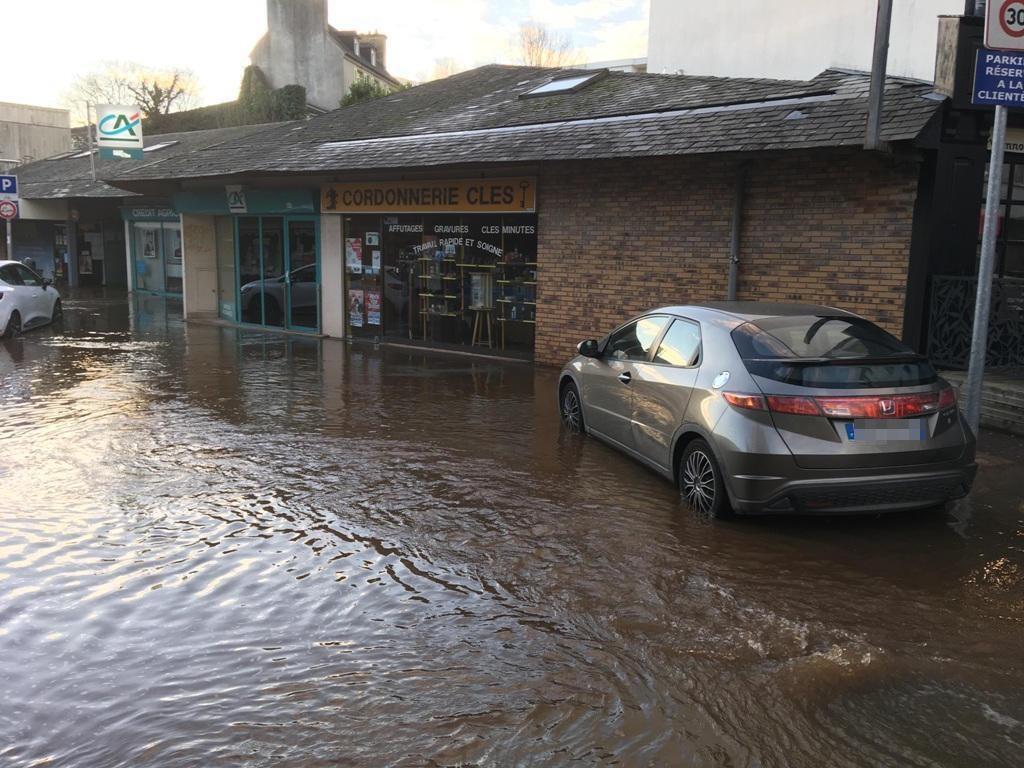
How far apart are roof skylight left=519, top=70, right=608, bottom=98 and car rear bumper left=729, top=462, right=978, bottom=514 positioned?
11243 mm

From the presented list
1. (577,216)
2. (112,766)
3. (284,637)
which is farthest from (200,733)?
(577,216)

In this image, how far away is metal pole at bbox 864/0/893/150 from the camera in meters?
8.61

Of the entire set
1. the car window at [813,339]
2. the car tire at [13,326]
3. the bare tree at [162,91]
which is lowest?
the car tire at [13,326]

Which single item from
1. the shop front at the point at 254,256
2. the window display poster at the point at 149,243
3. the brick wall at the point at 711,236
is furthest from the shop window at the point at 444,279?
the window display poster at the point at 149,243

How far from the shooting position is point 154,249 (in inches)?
1097

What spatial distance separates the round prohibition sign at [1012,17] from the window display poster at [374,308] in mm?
11910

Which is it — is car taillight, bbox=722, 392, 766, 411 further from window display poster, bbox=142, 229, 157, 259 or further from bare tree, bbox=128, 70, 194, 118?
bare tree, bbox=128, 70, 194, 118

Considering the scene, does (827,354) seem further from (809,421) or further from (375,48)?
(375,48)

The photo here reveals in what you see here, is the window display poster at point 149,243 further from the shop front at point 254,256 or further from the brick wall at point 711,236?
the brick wall at point 711,236

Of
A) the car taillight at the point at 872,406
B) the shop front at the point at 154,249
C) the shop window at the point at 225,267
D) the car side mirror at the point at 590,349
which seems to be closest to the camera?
the car taillight at the point at 872,406

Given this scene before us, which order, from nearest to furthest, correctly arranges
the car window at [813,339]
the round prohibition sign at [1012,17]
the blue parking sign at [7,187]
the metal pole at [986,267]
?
the car window at [813,339]
the round prohibition sign at [1012,17]
the metal pole at [986,267]
the blue parking sign at [7,187]

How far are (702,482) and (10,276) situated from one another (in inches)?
630

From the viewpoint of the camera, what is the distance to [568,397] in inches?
348

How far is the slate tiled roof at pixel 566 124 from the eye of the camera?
984 cm
